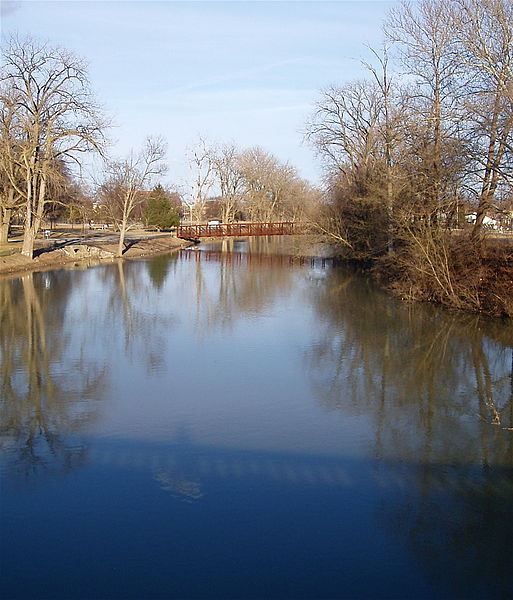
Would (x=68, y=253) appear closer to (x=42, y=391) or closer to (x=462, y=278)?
(x=462, y=278)

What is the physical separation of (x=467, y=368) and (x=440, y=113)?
1030 cm

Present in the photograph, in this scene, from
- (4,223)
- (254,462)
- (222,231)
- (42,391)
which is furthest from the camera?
(222,231)

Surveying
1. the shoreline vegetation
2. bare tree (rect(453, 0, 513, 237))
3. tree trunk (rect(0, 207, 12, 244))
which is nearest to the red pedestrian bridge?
tree trunk (rect(0, 207, 12, 244))

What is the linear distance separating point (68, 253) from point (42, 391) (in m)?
26.9

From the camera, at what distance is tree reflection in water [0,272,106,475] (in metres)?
7.72

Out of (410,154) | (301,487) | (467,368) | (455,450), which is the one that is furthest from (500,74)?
(301,487)

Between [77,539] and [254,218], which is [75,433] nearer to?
[77,539]

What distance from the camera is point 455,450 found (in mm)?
8109

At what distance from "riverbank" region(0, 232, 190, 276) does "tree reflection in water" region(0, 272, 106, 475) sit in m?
12.1

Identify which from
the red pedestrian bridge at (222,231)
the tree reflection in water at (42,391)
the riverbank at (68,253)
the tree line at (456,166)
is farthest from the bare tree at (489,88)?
the red pedestrian bridge at (222,231)

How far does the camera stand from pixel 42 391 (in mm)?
10219

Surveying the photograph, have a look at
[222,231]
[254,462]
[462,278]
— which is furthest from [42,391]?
[222,231]

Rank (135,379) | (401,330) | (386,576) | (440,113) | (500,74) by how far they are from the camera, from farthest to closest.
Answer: (440,113) → (500,74) → (401,330) → (135,379) → (386,576)

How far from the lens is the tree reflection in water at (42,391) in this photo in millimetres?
7719
